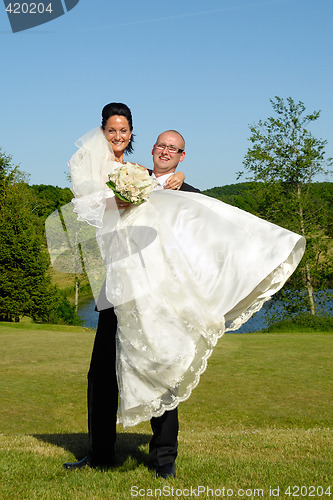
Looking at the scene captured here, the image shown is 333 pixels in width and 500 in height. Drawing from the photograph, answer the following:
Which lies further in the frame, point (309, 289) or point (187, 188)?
point (309, 289)

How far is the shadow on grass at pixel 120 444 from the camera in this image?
490 centimetres

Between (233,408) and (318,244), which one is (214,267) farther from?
(318,244)

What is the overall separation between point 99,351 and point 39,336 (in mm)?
14635

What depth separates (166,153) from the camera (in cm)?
467

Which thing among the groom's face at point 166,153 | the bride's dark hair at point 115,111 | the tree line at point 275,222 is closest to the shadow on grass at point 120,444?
the groom's face at point 166,153

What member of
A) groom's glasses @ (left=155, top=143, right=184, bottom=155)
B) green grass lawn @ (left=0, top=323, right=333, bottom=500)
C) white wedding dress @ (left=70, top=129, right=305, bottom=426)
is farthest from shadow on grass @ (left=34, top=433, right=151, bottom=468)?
groom's glasses @ (left=155, top=143, right=184, bottom=155)

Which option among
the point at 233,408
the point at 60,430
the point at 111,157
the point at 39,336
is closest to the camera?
the point at 111,157

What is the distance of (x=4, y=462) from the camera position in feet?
15.4

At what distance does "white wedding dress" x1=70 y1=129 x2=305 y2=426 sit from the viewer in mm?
3756

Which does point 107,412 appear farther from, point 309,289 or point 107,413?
point 309,289

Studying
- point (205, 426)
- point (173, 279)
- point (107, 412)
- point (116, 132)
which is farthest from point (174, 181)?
point (205, 426)

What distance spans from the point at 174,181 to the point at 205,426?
546 cm

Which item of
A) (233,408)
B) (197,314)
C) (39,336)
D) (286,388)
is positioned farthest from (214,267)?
(39,336)

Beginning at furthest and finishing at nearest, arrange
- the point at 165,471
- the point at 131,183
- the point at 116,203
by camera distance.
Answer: the point at 165,471
the point at 116,203
the point at 131,183
